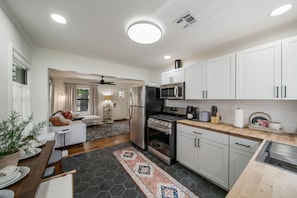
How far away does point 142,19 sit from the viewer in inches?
59.1

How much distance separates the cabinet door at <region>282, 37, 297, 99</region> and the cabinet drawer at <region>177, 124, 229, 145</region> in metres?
0.90

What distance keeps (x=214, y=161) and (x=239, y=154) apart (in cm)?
40

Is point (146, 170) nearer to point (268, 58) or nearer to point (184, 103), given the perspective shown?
point (184, 103)

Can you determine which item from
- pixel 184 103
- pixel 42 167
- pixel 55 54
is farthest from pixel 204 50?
pixel 55 54

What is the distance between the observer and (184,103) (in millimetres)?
3080

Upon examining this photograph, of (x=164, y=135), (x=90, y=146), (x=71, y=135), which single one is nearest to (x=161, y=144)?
(x=164, y=135)

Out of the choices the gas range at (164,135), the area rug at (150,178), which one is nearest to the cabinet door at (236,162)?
the area rug at (150,178)

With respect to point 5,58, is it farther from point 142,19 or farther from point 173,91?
point 173,91

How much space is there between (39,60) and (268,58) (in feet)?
13.1

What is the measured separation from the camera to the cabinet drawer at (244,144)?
1484 mm

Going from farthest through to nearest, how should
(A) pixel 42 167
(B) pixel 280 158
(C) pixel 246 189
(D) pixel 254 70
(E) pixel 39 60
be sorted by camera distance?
(E) pixel 39 60 → (D) pixel 254 70 → (B) pixel 280 158 → (A) pixel 42 167 → (C) pixel 246 189

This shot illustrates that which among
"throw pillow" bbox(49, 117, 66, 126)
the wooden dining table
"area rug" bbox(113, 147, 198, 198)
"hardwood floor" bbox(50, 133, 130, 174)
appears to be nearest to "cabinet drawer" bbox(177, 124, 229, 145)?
"area rug" bbox(113, 147, 198, 198)

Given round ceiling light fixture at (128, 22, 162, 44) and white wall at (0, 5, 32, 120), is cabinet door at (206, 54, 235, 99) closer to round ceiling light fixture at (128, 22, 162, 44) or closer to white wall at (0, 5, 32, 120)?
round ceiling light fixture at (128, 22, 162, 44)

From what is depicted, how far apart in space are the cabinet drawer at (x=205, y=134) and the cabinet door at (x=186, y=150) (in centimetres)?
9
